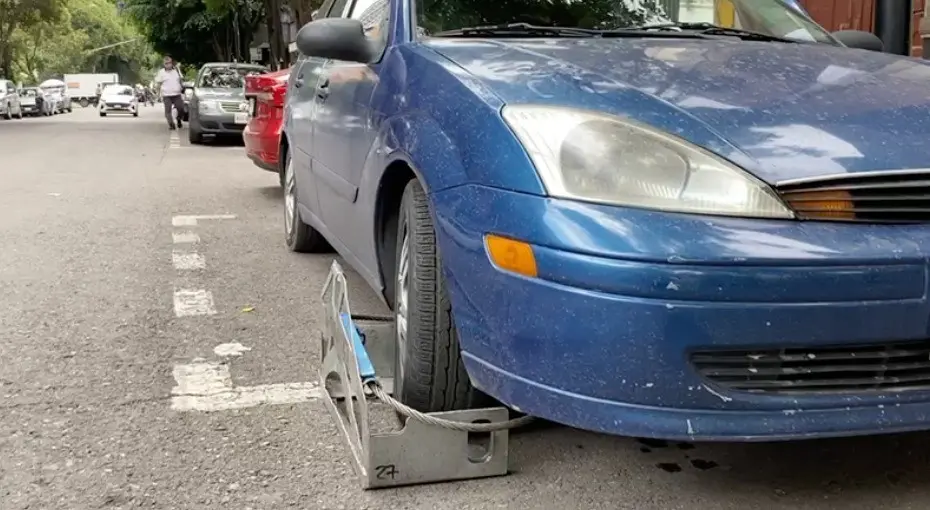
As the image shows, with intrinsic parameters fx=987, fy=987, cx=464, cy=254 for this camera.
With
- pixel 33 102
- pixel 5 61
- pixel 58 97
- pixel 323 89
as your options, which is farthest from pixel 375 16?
pixel 5 61

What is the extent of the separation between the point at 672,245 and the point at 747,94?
0.64 m

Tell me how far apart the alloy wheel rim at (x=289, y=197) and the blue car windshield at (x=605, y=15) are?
7.63ft

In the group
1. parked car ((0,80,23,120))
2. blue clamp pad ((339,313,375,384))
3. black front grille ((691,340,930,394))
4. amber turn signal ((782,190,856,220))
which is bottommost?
parked car ((0,80,23,120))

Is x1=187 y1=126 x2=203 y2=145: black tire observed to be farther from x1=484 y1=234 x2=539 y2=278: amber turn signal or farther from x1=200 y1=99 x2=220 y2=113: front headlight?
x1=484 y1=234 x2=539 y2=278: amber turn signal

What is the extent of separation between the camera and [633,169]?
7.60 ft

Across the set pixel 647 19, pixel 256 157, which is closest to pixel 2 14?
pixel 256 157

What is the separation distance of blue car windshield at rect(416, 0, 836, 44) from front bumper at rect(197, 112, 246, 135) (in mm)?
13965

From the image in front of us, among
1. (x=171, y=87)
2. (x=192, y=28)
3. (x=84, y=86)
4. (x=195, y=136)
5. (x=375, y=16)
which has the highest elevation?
(x=192, y=28)

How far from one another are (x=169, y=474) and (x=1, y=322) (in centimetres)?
214

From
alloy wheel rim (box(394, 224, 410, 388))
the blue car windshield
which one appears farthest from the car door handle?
alloy wheel rim (box(394, 224, 410, 388))

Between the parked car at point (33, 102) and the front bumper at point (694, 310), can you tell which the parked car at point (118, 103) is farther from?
the front bumper at point (694, 310)

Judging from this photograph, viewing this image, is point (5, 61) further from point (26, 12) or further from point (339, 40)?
point (339, 40)

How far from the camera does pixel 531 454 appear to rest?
3.01 meters

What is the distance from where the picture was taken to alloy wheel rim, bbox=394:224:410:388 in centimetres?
296
